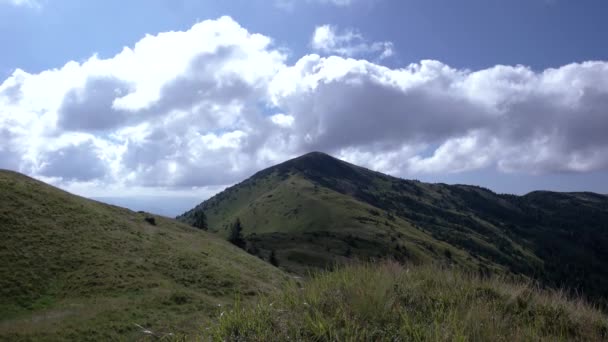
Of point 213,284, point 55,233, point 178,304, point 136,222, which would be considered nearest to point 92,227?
point 55,233

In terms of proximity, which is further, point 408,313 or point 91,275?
point 91,275

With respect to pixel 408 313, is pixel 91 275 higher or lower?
lower

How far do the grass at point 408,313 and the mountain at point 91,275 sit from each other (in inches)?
366

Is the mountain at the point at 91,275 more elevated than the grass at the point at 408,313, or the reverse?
the grass at the point at 408,313

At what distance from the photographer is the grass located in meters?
5.44

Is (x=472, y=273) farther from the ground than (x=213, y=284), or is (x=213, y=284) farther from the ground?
(x=472, y=273)

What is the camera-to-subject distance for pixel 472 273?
8.53m

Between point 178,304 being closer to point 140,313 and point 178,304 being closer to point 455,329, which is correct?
point 140,313

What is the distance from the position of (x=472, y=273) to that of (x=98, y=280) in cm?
3126

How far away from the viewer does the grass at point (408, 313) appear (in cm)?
544

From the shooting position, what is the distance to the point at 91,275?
3231cm

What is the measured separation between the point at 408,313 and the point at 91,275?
108 feet

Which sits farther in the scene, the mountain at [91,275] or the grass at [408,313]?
the mountain at [91,275]

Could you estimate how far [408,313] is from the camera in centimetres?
612
